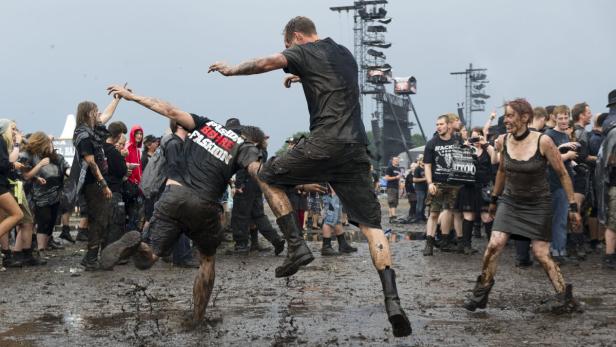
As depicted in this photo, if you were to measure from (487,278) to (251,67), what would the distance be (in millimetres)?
2984

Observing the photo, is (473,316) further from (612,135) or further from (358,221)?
(612,135)

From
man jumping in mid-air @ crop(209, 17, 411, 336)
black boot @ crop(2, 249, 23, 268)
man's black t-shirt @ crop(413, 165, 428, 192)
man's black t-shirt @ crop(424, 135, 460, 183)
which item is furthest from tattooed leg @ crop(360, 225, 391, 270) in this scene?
man's black t-shirt @ crop(413, 165, 428, 192)

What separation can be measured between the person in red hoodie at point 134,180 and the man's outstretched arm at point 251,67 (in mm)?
6474

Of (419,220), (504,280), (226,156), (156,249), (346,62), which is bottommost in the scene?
(419,220)

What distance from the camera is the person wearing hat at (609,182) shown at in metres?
10.1

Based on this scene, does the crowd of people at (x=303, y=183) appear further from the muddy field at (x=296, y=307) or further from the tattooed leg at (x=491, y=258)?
the muddy field at (x=296, y=307)

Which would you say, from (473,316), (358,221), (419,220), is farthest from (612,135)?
(419,220)

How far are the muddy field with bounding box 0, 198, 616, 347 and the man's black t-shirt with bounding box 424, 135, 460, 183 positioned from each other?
4.51 ft

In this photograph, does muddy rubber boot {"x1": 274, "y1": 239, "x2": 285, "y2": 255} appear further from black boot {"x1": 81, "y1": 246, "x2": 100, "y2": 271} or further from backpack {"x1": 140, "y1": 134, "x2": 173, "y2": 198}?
black boot {"x1": 81, "y1": 246, "x2": 100, "y2": 271}

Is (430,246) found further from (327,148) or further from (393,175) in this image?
(393,175)

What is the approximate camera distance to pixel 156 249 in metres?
6.49

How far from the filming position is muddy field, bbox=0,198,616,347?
19.8 ft

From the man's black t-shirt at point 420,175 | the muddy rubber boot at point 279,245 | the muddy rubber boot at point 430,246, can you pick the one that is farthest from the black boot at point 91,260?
the man's black t-shirt at point 420,175

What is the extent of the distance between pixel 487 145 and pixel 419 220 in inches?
406
